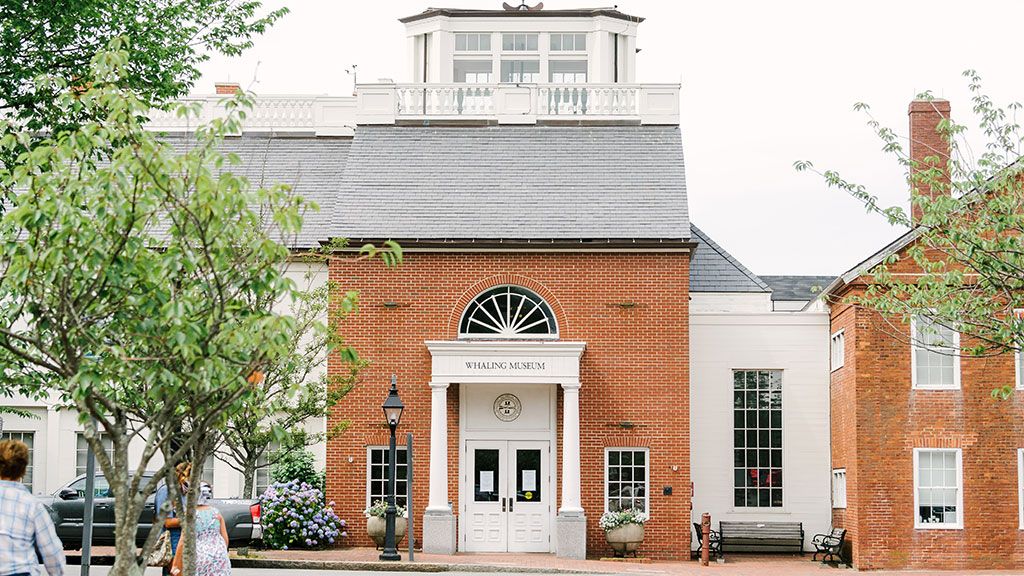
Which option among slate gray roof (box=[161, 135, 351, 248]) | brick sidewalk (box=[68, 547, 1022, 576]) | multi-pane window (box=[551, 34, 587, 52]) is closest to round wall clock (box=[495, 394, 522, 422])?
brick sidewalk (box=[68, 547, 1022, 576])

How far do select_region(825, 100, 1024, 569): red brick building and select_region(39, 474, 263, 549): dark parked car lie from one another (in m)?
11.3

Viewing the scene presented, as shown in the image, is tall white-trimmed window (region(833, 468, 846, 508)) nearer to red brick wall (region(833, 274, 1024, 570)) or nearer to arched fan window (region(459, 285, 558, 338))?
red brick wall (region(833, 274, 1024, 570))

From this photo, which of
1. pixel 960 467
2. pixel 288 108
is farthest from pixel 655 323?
pixel 288 108

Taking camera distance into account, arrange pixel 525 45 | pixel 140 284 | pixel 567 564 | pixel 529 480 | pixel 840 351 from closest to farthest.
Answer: pixel 140 284 → pixel 567 564 → pixel 529 480 → pixel 840 351 → pixel 525 45

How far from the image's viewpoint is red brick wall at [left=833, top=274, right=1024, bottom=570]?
2361 cm

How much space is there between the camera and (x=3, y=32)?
16281 millimetres

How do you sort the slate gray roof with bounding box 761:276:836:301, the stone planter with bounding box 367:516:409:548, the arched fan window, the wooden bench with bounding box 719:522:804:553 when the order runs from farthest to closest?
the slate gray roof with bounding box 761:276:836:301
the wooden bench with bounding box 719:522:804:553
the arched fan window
the stone planter with bounding box 367:516:409:548

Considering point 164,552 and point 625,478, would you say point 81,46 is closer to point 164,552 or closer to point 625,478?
point 164,552

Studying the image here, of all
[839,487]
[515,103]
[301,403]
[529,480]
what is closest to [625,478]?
[529,480]

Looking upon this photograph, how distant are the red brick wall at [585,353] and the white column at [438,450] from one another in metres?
0.76

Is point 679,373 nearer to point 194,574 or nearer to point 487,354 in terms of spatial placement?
point 487,354

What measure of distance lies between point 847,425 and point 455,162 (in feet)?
32.1

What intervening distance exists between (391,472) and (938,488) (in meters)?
10.3

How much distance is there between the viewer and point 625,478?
25047 millimetres
